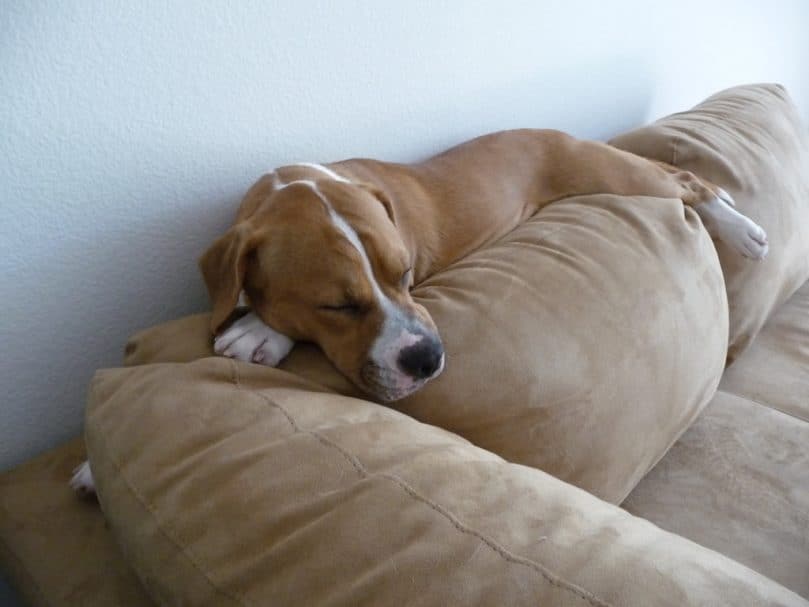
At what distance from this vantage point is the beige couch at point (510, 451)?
597mm

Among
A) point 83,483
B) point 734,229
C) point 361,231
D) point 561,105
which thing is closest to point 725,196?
point 734,229

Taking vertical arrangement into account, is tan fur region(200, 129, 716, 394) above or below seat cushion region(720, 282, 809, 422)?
above

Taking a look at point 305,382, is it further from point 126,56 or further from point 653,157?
point 653,157

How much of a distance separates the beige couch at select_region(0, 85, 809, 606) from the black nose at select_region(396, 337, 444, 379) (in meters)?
0.03

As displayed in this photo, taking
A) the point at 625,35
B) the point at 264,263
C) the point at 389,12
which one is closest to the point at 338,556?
the point at 264,263

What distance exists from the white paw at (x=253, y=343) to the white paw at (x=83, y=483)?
0.27 metres

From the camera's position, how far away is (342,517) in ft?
2.06

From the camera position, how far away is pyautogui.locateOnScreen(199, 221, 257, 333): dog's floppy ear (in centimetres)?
101

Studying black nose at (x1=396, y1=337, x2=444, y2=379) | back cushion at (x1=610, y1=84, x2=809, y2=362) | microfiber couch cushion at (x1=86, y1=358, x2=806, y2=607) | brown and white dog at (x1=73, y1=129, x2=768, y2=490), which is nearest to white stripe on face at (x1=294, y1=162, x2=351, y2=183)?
brown and white dog at (x1=73, y1=129, x2=768, y2=490)

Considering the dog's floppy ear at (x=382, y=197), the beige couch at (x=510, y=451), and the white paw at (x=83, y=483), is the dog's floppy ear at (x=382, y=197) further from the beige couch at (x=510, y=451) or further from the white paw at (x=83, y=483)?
the white paw at (x=83, y=483)

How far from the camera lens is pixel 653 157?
1.76 metres

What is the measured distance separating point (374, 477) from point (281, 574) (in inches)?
5.3

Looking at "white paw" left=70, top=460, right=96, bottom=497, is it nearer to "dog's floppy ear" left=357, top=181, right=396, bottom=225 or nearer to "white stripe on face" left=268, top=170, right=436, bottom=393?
"white stripe on face" left=268, top=170, right=436, bottom=393

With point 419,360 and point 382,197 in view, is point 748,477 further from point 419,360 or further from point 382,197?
point 382,197
